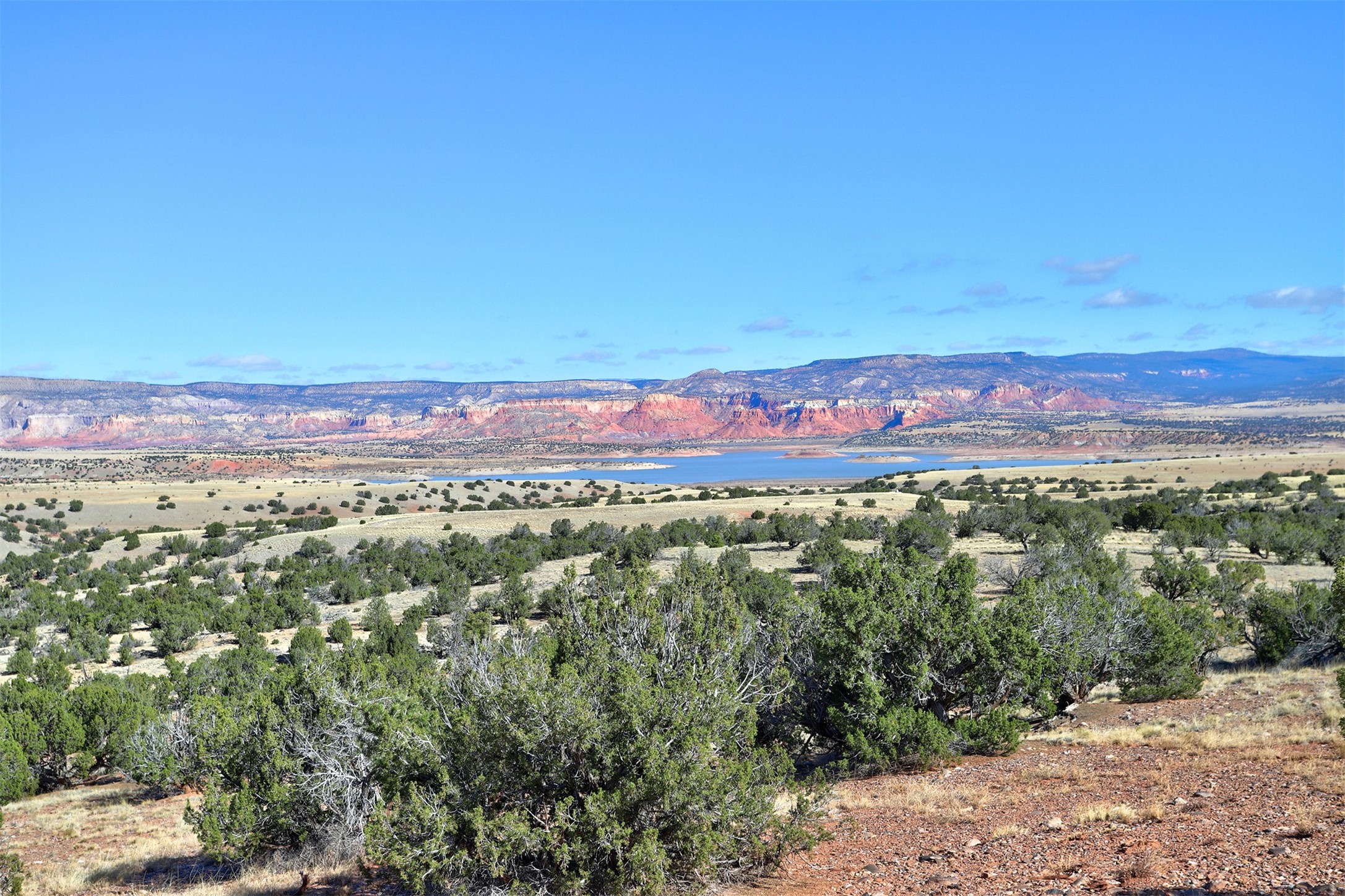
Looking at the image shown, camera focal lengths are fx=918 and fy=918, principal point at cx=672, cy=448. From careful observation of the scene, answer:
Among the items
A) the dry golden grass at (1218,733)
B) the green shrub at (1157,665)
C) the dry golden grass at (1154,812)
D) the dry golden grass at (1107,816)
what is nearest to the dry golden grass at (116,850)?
the dry golden grass at (1107,816)

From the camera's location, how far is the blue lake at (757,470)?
105 m

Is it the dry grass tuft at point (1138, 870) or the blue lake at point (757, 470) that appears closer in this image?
the dry grass tuft at point (1138, 870)

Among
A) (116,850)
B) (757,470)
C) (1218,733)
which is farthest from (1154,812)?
(757,470)

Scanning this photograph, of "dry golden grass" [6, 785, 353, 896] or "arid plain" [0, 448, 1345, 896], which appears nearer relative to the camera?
"arid plain" [0, 448, 1345, 896]

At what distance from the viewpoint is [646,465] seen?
141 meters

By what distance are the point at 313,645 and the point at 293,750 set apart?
41.2ft

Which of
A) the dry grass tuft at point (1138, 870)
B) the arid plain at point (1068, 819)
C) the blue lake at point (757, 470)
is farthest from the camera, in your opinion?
the blue lake at point (757, 470)

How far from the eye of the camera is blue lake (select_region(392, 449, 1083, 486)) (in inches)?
4149

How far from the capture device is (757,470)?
123125 millimetres

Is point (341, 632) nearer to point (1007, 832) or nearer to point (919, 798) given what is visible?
point (919, 798)

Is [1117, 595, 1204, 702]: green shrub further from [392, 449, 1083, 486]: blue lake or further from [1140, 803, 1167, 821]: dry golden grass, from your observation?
[392, 449, 1083, 486]: blue lake

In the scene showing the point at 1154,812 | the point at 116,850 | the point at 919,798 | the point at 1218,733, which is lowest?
the point at 116,850

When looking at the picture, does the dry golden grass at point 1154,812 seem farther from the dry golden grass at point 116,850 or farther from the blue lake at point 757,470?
the blue lake at point 757,470

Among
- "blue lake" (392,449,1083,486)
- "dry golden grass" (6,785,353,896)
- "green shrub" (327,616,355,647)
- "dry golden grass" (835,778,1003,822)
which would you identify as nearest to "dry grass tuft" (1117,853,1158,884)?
"dry golden grass" (835,778,1003,822)
